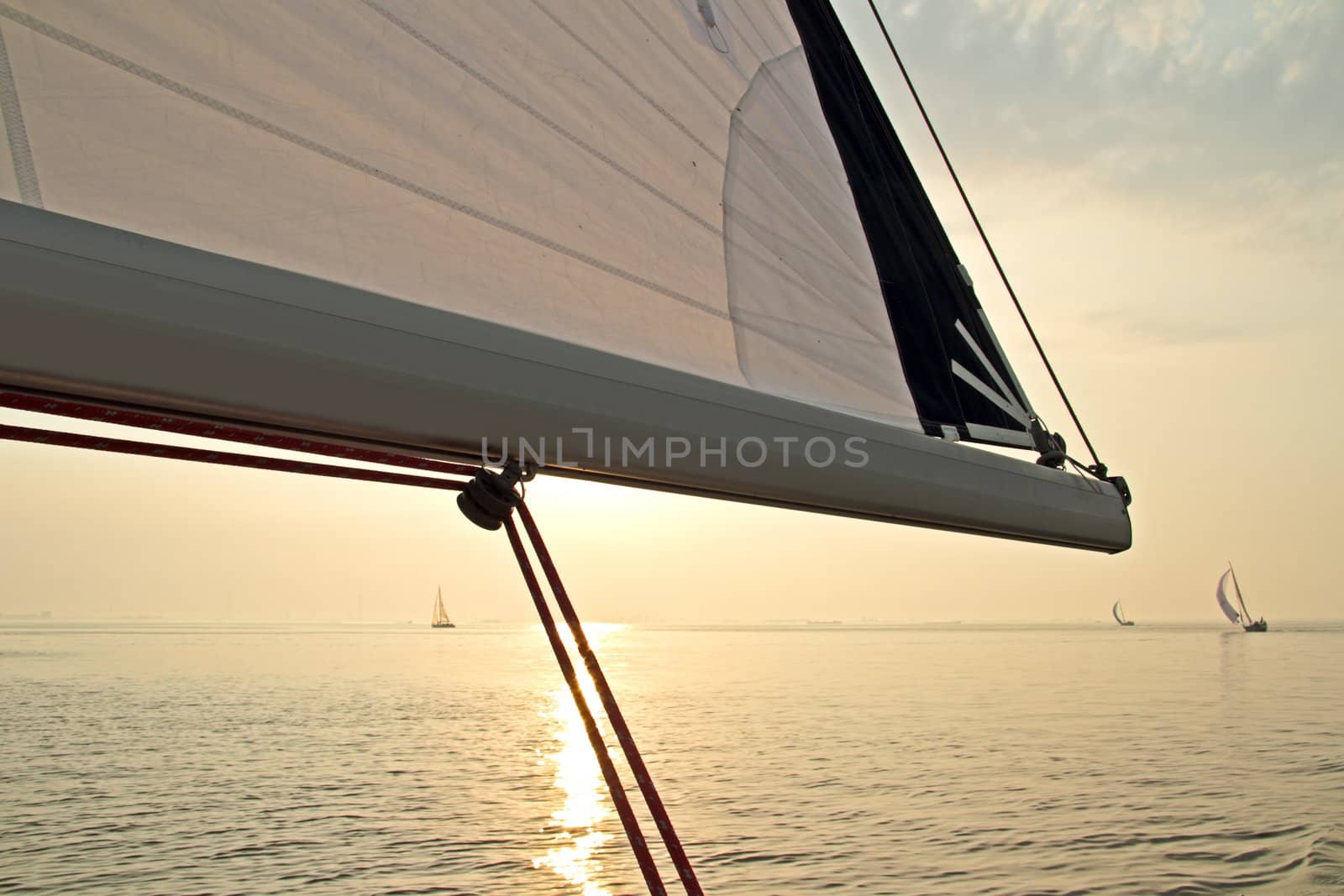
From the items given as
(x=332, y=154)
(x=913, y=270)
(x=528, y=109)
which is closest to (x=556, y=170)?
(x=528, y=109)

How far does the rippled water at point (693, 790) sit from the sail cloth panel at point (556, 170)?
5895mm

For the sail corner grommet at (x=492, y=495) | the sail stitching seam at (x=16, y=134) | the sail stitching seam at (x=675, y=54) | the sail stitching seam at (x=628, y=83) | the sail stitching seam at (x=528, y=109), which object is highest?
the sail stitching seam at (x=675, y=54)

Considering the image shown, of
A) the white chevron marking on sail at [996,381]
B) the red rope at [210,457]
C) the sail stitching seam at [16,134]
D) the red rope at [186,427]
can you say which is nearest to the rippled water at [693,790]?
the white chevron marking on sail at [996,381]

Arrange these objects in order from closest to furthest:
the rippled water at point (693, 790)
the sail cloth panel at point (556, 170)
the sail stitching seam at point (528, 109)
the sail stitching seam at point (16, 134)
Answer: the sail stitching seam at point (16, 134) < the sail cloth panel at point (556, 170) < the sail stitching seam at point (528, 109) < the rippled water at point (693, 790)

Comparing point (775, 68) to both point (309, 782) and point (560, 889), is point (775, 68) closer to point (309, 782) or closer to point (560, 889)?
point (560, 889)

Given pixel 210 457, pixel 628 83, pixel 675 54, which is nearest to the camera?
pixel 210 457

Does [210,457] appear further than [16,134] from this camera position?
Yes

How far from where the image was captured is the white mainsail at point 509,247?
818mm

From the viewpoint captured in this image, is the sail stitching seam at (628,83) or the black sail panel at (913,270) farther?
the black sail panel at (913,270)

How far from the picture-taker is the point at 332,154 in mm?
1219

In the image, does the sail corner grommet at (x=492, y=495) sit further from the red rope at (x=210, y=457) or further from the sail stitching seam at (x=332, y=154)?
the sail stitching seam at (x=332, y=154)

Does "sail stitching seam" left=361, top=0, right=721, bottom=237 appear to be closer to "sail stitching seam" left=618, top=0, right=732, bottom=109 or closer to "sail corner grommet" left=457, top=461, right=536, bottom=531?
"sail stitching seam" left=618, top=0, right=732, bottom=109

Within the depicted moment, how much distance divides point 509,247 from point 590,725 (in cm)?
62

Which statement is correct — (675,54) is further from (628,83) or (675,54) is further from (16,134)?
(16,134)
